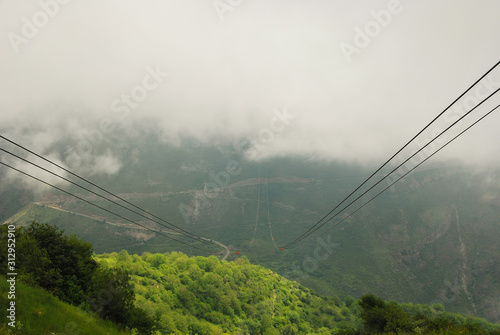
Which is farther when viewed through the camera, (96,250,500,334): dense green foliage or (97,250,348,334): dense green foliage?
(97,250,348,334): dense green foliage

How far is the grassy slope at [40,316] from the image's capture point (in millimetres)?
13958

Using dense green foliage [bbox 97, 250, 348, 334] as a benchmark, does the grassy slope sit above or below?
above

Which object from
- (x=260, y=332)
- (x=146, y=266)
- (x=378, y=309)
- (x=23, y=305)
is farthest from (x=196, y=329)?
(x=23, y=305)

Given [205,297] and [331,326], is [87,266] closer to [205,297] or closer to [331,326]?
[205,297]

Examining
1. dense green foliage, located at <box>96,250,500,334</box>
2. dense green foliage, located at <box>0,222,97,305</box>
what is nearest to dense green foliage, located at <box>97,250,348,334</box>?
dense green foliage, located at <box>96,250,500,334</box>

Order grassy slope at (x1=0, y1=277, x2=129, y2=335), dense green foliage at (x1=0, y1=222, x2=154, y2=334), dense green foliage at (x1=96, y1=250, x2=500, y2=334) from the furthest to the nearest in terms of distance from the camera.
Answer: dense green foliage at (x1=96, y1=250, x2=500, y2=334), dense green foliage at (x1=0, y1=222, x2=154, y2=334), grassy slope at (x1=0, y1=277, x2=129, y2=335)

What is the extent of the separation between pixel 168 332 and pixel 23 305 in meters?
42.6

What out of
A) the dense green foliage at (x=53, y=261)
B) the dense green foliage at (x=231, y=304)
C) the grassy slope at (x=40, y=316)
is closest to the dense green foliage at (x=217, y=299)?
the dense green foliage at (x=231, y=304)

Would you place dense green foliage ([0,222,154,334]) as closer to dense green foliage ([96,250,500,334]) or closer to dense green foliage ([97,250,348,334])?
dense green foliage ([96,250,500,334])

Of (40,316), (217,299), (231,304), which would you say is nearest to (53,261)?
(40,316)

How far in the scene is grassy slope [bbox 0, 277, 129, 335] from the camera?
45.8 feet

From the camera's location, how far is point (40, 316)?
51.8 feet

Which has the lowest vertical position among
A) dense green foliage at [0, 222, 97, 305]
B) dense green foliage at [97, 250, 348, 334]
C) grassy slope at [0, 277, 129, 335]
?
dense green foliage at [97, 250, 348, 334]

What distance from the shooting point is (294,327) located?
283 ft
